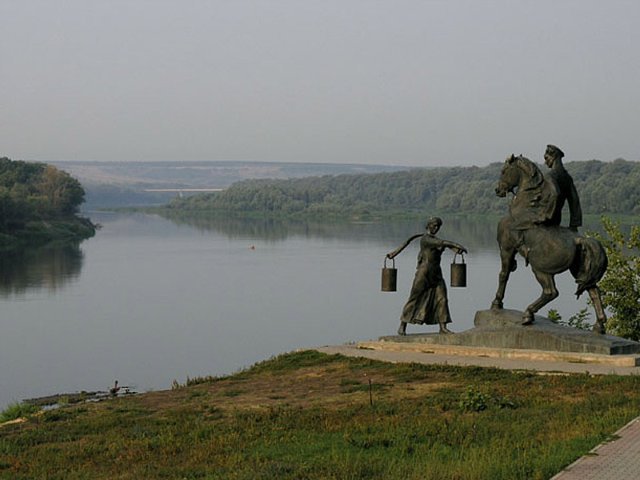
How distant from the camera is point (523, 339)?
1376 centimetres

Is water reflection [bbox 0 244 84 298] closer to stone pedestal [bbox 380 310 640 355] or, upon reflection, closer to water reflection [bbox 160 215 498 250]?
water reflection [bbox 160 215 498 250]

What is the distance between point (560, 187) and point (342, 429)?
5952mm

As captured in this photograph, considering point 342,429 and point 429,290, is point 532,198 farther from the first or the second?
point 342,429

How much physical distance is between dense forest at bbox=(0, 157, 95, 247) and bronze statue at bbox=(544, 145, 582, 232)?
5531cm

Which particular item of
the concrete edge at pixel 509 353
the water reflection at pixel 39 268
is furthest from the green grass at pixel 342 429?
the water reflection at pixel 39 268

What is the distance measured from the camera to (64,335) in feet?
94.7

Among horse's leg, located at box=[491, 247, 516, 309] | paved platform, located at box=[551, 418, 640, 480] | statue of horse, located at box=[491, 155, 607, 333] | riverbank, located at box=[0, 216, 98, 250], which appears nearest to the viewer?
paved platform, located at box=[551, 418, 640, 480]

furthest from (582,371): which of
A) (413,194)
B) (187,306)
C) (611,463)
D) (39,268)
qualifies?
(413,194)

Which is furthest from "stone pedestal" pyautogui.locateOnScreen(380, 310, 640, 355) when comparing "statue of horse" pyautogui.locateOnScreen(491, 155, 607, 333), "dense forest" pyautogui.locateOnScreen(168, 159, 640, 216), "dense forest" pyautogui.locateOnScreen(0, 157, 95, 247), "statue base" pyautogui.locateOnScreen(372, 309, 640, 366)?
"dense forest" pyautogui.locateOnScreen(168, 159, 640, 216)

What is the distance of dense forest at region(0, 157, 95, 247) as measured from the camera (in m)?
70.2

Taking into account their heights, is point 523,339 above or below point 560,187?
below

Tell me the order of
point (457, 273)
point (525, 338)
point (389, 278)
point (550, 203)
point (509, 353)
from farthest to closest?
1. point (389, 278)
2. point (457, 273)
3. point (550, 203)
4. point (525, 338)
5. point (509, 353)

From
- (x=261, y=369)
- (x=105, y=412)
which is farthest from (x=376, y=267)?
(x=105, y=412)

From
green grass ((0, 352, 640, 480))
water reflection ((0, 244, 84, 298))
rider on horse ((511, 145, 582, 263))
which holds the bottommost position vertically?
water reflection ((0, 244, 84, 298))
